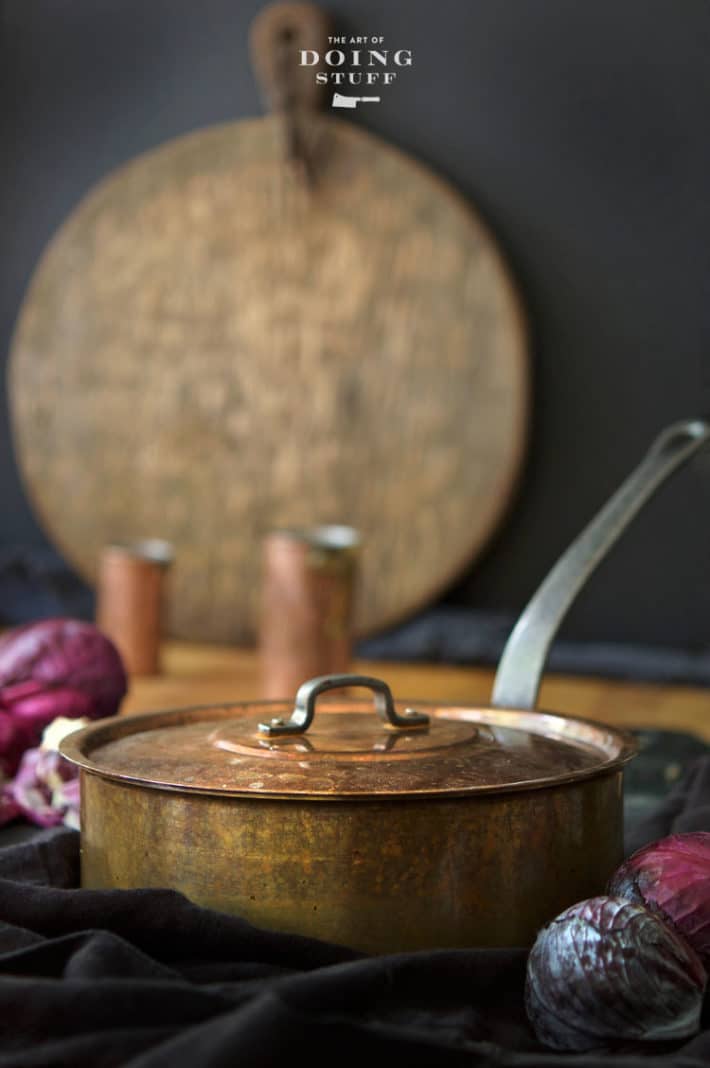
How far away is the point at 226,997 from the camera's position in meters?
0.61

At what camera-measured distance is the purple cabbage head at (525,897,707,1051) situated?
61cm

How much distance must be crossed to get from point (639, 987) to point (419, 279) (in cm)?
184

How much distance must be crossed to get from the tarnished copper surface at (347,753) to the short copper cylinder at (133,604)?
1.02 m

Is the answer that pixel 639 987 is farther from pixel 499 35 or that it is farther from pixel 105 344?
pixel 105 344

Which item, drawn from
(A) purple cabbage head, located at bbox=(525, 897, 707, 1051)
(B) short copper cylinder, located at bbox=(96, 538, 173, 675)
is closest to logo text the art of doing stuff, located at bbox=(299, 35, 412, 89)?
(B) short copper cylinder, located at bbox=(96, 538, 173, 675)

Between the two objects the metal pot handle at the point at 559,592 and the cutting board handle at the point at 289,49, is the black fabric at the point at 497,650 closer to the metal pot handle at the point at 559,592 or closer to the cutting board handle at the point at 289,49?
the cutting board handle at the point at 289,49

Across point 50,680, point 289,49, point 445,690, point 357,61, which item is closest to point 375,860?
point 50,680

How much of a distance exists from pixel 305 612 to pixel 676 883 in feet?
3.46

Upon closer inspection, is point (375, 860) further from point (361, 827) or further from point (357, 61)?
point (357, 61)

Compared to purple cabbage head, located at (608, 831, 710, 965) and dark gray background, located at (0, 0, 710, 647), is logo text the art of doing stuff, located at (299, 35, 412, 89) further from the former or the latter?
purple cabbage head, located at (608, 831, 710, 965)

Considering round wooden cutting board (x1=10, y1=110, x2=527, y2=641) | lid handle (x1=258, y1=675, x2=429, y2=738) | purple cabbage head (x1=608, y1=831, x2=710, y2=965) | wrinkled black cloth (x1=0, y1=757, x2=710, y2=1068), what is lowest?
wrinkled black cloth (x1=0, y1=757, x2=710, y2=1068)

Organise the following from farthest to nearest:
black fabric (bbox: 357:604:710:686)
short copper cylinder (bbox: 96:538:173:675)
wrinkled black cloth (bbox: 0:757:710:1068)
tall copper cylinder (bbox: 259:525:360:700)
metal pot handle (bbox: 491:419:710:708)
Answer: black fabric (bbox: 357:604:710:686) → short copper cylinder (bbox: 96:538:173:675) → tall copper cylinder (bbox: 259:525:360:700) → metal pot handle (bbox: 491:419:710:708) → wrinkled black cloth (bbox: 0:757:710:1068)

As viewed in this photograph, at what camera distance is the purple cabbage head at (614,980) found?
1.99ft

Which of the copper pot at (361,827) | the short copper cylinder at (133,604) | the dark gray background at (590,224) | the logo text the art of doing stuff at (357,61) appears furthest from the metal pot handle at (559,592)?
the dark gray background at (590,224)
